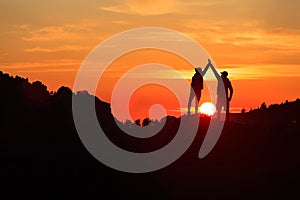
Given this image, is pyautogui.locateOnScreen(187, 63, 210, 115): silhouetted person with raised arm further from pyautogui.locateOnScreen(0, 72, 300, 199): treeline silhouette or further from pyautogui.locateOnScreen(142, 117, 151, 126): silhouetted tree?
pyautogui.locateOnScreen(142, 117, 151, 126): silhouetted tree

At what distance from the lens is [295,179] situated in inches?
1769

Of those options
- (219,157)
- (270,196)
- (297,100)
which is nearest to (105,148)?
(219,157)

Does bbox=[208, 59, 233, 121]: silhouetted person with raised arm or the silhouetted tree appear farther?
the silhouetted tree

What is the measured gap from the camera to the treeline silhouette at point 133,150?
141 ft

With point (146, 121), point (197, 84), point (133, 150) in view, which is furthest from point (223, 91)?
point (146, 121)

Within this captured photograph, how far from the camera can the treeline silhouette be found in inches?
1690

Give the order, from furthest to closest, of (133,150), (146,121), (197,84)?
(146,121) < (133,150) < (197,84)

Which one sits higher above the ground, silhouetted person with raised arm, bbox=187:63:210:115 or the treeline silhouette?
silhouetted person with raised arm, bbox=187:63:210:115

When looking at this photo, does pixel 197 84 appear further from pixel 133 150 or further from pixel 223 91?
pixel 133 150

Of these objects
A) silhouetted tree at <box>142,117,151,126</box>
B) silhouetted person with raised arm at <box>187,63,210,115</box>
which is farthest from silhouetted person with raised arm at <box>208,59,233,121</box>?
silhouetted tree at <box>142,117,151,126</box>

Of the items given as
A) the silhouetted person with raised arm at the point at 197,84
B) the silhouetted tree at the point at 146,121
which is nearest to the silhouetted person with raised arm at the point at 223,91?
the silhouetted person with raised arm at the point at 197,84

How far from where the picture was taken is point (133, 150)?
47.0m

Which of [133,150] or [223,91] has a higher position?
[223,91]

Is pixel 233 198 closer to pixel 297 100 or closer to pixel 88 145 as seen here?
pixel 88 145
